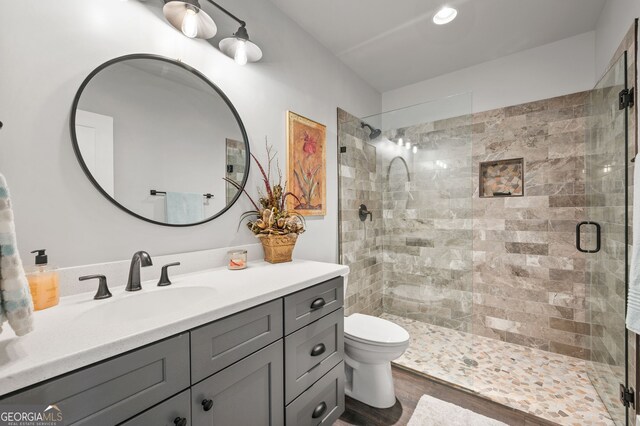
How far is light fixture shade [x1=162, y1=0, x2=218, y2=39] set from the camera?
126 cm

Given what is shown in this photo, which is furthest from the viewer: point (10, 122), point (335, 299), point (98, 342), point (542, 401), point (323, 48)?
point (323, 48)

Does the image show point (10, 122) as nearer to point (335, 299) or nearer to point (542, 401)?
point (335, 299)

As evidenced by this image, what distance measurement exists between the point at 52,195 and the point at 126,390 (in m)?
0.80

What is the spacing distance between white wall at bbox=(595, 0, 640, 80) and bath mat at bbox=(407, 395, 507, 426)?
2.39m

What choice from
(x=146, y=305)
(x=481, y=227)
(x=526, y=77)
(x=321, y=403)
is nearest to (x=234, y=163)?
(x=146, y=305)

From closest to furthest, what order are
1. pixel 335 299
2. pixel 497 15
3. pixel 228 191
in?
1. pixel 335 299
2. pixel 228 191
3. pixel 497 15

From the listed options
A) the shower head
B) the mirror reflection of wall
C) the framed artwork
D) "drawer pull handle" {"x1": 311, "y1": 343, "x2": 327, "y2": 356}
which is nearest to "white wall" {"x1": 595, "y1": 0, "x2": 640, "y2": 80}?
the shower head

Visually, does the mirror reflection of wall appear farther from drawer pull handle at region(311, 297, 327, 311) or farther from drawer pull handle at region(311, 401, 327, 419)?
drawer pull handle at region(311, 401, 327, 419)

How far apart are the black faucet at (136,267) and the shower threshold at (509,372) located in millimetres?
2050

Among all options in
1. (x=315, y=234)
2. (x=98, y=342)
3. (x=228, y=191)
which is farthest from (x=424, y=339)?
(x=98, y=342)

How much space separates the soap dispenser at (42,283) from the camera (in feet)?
2.89

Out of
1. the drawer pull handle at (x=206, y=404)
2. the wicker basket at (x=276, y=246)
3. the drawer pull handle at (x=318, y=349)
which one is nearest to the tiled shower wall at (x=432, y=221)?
the wicker basket at (x=276, y=246)

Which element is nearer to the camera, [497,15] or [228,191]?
[228,191]

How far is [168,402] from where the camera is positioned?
77 centimetres
